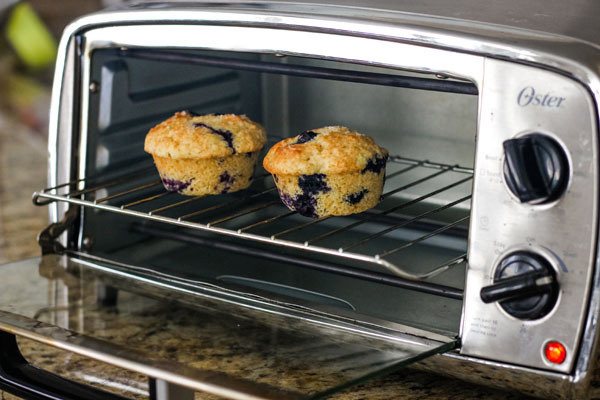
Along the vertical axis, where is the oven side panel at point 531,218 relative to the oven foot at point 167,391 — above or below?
above

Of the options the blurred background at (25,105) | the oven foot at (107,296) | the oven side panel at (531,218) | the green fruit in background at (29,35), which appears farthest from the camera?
the green fruit in background at (29,35)

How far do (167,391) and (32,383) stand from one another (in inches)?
7.9

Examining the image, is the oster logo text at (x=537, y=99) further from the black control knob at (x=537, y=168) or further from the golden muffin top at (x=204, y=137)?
the golden muffin top at (x=204, y=137)

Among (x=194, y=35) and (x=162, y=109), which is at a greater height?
(x=194, y=35)

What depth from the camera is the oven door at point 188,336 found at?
29.7 inches

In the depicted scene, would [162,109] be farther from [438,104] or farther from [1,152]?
[1,152]

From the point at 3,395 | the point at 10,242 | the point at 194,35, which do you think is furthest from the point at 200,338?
the point at 10,242

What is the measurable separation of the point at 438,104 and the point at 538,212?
13.2 inches

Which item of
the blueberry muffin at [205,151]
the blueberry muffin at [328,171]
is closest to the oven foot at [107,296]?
the blueberry muffin at [205,151]

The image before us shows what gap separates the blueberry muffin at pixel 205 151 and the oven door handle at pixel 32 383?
0.98 ft

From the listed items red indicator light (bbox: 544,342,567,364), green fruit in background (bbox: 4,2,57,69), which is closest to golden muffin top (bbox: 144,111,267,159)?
red indicator light (bbox: 544,342,567,364)

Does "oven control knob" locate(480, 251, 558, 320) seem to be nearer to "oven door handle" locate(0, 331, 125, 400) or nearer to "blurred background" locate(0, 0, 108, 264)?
"oven door handle" locate(0, 331, 125, 400)

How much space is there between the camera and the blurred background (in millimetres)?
1626

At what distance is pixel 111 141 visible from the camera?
1.10m
